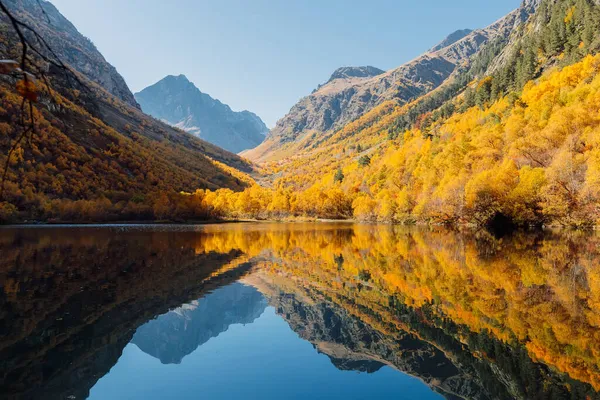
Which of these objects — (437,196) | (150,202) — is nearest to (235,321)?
(437,196)

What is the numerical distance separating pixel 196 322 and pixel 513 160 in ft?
222

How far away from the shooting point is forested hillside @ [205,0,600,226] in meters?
53.8

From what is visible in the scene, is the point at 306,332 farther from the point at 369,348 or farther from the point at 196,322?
the point at 196,322

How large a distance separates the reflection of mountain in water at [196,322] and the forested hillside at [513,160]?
48.7 m

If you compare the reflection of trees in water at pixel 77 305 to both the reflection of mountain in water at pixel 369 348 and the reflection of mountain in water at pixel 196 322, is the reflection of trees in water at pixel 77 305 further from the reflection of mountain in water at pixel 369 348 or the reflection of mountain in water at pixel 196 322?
the reflection of mountain in water at pixel 369 348

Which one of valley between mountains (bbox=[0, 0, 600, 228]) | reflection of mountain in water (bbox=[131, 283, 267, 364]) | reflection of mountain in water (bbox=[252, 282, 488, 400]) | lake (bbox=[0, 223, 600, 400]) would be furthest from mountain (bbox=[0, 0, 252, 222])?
reflection of mountain in water (bbox=[252, 282, 488, 400])

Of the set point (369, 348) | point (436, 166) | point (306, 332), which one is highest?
point (436, 166)

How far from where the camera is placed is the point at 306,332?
15336 mm

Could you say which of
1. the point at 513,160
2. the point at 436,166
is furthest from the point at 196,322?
the point at 436,166

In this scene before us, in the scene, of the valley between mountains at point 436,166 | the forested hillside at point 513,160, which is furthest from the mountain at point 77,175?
the forested hillside at point 513,160

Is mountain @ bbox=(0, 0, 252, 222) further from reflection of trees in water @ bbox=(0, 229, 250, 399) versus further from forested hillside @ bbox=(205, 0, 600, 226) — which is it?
reflection of trees in water @ bbox=(0, 229, 250, 399)

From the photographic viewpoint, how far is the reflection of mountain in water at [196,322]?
13.8m

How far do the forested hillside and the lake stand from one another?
32133 mm

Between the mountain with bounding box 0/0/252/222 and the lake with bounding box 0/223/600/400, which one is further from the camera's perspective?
the mountain with bounding box 0/0/252/222
